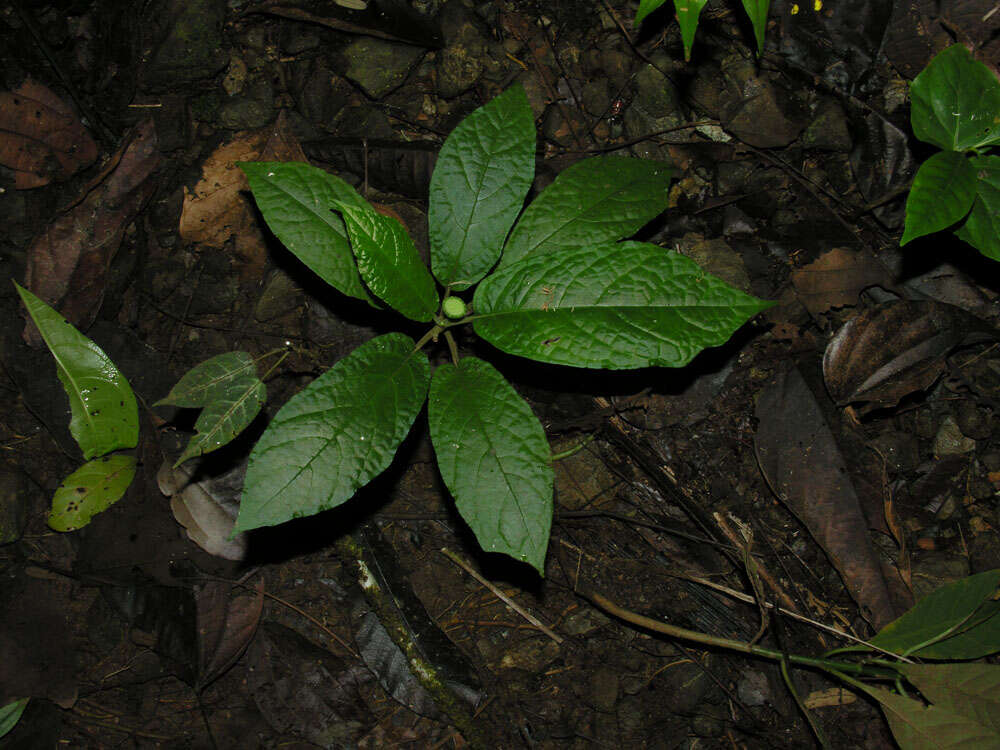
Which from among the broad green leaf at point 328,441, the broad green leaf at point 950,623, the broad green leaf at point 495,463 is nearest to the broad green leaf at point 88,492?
the broad green leaf at point 328,441

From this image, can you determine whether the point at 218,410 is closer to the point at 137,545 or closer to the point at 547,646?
the point at 137,545

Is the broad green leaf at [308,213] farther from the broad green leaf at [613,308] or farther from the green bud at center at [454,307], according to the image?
the broad green leaf at [613,308]

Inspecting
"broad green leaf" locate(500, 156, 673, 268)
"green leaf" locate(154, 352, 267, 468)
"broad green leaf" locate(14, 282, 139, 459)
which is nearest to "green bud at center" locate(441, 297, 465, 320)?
"broad green leaf" locate(500, 156, 673, 268)

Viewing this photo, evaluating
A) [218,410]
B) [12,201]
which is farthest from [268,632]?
[12,201]

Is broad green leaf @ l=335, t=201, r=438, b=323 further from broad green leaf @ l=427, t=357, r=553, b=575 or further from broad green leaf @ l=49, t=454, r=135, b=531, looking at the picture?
broad green leaf @ l=49, t=454, r=135, b=531

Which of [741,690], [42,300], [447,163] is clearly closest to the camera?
[447,163]

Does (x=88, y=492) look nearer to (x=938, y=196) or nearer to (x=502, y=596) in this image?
(x=502, y=596)

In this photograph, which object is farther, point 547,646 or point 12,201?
point 12,201
